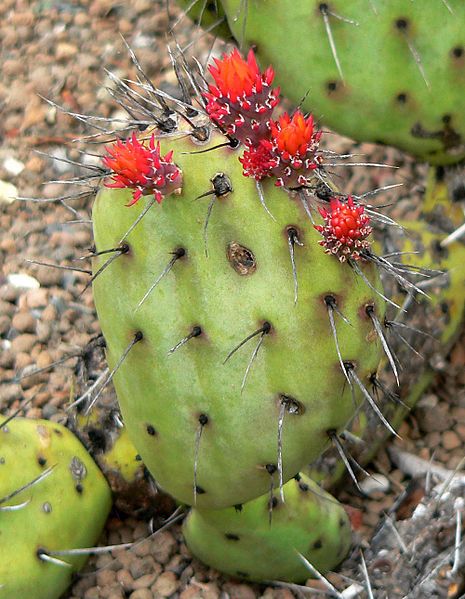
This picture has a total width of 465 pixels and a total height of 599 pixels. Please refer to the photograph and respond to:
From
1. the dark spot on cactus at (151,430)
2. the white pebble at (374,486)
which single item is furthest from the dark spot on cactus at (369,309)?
the white pebble at (374,486)

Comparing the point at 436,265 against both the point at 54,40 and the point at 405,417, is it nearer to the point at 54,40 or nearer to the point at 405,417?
the point at 405,417

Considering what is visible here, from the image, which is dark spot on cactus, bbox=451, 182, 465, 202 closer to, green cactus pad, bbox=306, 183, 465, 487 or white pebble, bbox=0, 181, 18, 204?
green cactus pad, bbox=306, 183, 465, 487

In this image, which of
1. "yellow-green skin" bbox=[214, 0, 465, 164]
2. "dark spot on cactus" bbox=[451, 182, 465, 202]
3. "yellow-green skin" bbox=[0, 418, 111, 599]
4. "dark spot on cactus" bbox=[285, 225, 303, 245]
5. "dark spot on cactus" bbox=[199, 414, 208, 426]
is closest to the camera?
"dark spot on cactus" bbox=[285, 225, 303, 245]

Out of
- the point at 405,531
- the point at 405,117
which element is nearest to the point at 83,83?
the point at 405,117

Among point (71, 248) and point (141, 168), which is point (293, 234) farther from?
point (71, 248)

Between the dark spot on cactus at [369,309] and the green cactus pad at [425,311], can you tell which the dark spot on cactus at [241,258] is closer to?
the dark spot on cactus at [369,309]

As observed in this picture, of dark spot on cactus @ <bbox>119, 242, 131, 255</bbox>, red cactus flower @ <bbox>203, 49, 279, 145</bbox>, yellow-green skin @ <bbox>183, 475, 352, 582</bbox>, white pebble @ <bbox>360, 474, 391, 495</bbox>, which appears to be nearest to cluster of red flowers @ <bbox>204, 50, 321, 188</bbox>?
red cactus flower @ <bbox>203, 49, 279, 145</bbox>
